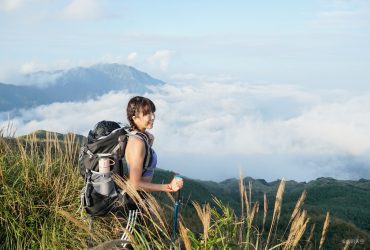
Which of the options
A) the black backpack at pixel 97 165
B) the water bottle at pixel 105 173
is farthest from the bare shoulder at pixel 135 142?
the water bottle at pixel 105 173

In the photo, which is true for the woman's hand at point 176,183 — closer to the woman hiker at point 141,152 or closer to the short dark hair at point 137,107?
the woman hiker at point 141,152

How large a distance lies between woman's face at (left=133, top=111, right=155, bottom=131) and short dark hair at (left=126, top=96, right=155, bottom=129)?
0.03 meters

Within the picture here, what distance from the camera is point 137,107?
5.34 meters

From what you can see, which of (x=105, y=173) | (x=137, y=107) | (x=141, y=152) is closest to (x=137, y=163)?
(x=141, y=152)

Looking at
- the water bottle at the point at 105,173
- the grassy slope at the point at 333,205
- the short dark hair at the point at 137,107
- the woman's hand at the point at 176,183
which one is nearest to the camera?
the woman's hand at the point at 176,183


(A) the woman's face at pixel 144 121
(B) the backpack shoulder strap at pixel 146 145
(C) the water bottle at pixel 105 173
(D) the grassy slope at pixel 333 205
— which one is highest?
(A) the woman's face at pixel 144 121

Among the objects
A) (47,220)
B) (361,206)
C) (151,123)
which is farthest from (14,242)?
(361,206)

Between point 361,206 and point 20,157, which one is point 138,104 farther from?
point 361,206

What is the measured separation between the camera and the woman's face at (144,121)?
17.4 feet

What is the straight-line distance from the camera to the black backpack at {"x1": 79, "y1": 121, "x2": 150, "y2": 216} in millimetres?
5207

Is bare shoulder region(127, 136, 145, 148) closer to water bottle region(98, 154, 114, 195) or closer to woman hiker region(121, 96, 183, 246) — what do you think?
woman hiker region(121, 96, 183, 246)

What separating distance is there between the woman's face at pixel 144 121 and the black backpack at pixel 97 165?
14 centimetres

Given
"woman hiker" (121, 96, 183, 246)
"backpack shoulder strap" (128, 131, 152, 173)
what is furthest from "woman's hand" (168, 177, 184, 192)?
"backpack shoulder strap" (128, 131, 152, 173)

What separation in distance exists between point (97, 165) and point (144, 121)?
0.69 m
